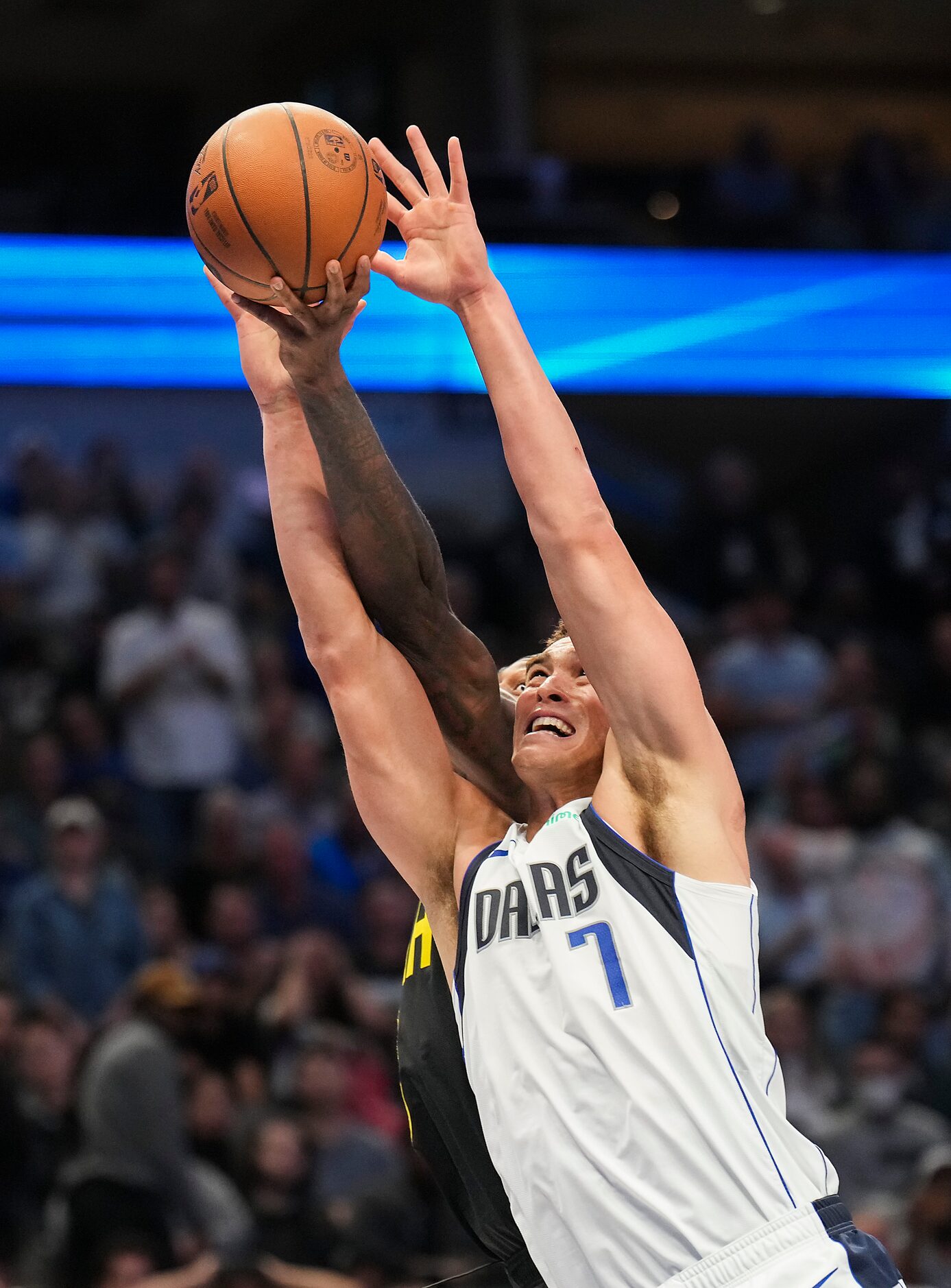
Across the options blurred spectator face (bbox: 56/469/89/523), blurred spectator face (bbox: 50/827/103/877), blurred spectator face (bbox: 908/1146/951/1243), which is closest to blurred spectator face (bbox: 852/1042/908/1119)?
blurred spectator face (bbox: 908/1146/951/1243)

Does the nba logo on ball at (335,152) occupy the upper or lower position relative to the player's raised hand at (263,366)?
upper

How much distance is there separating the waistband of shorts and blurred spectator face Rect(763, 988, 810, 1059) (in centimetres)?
515

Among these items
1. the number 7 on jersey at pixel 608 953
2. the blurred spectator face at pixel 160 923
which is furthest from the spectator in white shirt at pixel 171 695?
the number 7 on jersey at pixel 608 953

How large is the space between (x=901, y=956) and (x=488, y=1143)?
6.20 m

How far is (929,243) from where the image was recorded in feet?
33.4

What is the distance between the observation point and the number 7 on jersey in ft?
9.27

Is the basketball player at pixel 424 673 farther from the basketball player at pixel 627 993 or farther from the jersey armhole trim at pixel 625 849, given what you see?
the jersey armhole trim at pixel 625 849

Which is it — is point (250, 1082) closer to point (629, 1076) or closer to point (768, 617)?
point (768, 617)

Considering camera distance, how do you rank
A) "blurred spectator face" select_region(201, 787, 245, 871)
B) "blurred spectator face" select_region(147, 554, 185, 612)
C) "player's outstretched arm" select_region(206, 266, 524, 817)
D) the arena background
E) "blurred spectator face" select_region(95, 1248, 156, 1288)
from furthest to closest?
1. "blurred spectator face" select_region(147, 554, 185, 612)
2. "blurred spectator face" select_region(201, 787, 245, 871)
3. the arena background
4. "blurred spectator face" select_region(95, 1248, 156, 1288)
5. "player's outstretched arm" select_region(206, 266, 524, 817)

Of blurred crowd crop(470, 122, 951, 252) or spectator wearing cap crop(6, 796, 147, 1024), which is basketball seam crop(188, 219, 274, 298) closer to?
spectator wearing cap crop(6, 796, 147, 1024)

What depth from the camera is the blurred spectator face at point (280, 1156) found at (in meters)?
6.83

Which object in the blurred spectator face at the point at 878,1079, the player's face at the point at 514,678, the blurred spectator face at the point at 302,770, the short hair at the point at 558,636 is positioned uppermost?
the blurred spectator face at the point at 302,770

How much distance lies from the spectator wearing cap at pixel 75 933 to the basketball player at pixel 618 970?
5.09 m

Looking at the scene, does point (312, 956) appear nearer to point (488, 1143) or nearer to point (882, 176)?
point (488, 1143)
